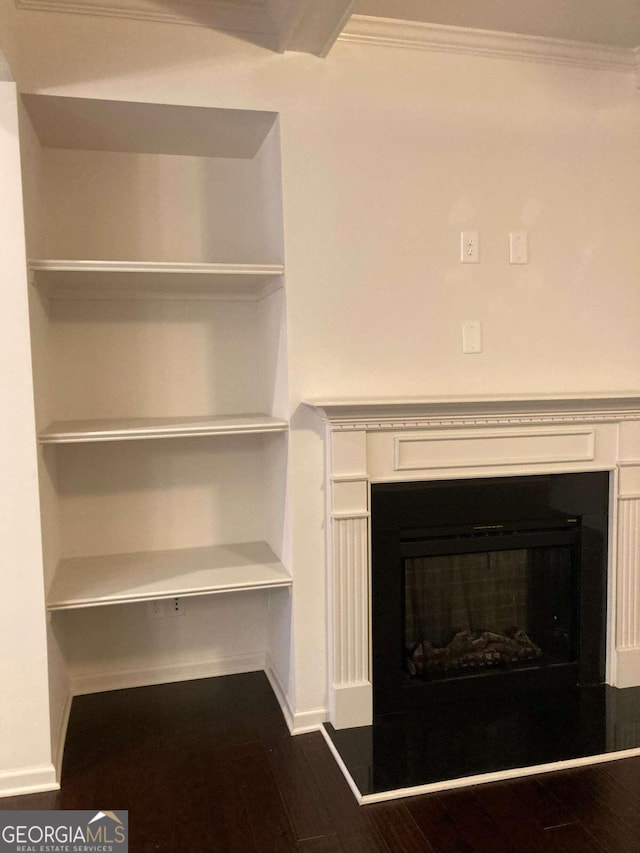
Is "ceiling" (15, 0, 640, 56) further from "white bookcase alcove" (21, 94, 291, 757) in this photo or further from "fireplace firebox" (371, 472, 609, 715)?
"fireplace firebox" (371, 472, 609, 715)

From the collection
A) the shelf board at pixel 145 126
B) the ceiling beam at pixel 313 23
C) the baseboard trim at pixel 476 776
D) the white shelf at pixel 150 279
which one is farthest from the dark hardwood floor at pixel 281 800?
the ceiling beam at pixel 313 23

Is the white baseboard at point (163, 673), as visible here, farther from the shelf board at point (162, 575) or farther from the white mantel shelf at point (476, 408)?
the white mantel shelf at point (476, 408)

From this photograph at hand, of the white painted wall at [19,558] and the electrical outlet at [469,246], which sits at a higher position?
the electrical outlet at [469,246]

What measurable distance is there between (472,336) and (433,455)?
0.49m

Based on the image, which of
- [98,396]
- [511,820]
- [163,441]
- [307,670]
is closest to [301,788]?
[307,670]

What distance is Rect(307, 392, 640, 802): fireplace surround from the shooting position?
239 cm

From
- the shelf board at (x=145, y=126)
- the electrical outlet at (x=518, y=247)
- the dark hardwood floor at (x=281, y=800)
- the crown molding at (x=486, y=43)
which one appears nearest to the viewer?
the dark hardwood floor at (x=281, y=800)

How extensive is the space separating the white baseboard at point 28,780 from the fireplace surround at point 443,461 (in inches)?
37.2

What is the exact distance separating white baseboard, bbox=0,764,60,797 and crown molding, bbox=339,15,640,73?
2627mm

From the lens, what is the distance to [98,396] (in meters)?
2.73

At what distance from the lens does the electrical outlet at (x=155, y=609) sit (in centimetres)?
282

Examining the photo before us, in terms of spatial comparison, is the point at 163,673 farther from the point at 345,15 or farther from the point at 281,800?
the point at 345,15

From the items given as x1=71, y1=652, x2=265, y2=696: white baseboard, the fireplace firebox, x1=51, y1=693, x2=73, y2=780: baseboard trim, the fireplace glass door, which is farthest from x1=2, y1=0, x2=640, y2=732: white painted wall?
x1=51, y1=693, x2=73, y2=780: baseboard trim

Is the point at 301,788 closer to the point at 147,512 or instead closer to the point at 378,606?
the point at 378,606
